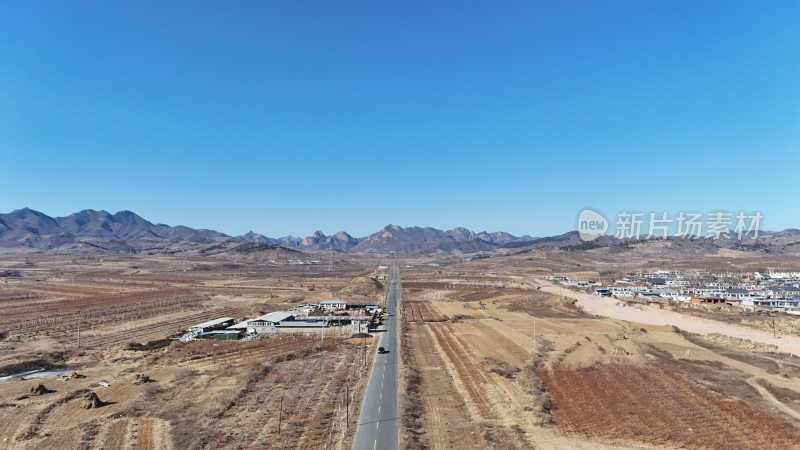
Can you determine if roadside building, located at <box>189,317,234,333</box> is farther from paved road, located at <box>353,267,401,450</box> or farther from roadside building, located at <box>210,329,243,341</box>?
paved road, located at <box>353,267,401,450</box>

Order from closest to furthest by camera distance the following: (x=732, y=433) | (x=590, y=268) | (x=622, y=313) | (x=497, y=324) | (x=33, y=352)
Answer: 1. (x=732, y=433)
2. (x=33, y=352)
3. (x=497, y=324)
4. (x=622, y=313)
5. (x=590, y=268)

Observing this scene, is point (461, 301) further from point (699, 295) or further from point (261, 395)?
point (261, 395)

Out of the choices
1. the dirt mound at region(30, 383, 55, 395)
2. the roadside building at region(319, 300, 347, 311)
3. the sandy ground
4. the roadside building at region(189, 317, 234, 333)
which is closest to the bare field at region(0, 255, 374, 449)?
the dirt mound at region(30, 383, 55, 395)

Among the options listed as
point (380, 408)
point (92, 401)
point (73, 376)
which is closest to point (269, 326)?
point (73, 376)

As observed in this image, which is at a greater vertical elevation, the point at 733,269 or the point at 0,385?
the point at 733,269

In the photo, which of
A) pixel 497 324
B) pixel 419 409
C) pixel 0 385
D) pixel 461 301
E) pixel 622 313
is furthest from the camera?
pixel 461 301

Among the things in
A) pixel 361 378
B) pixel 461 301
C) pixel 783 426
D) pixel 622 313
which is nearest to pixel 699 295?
pixel 622 313

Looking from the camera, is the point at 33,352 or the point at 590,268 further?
the point at 590,268
